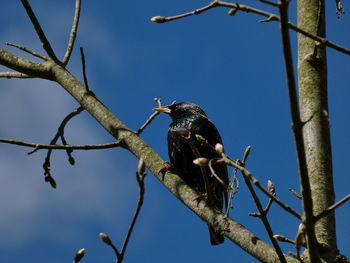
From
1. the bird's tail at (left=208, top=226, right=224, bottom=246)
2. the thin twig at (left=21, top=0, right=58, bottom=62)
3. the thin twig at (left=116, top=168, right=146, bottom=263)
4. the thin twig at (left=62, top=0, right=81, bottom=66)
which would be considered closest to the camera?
the thin twig at (left=116, top=168, right=146, bottom=263)

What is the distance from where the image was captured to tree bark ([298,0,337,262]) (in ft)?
9.14

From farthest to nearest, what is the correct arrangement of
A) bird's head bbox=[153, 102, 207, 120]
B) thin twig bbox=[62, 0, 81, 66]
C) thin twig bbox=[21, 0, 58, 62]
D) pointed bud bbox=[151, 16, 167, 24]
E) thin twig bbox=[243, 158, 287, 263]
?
bird's head bbox=[153, 102, 207, 120]
thin twig bbox=[62, 0, 81, 66]
thin twig bbox=[21, 0, 58, 62]
pointed bud bbox=[151, 16, 167, 24]
thin twig bbox=[243, 158, 287, 263]

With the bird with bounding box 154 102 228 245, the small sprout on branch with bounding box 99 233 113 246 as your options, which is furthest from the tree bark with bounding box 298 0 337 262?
the bird with bounding box 154 102 228 245

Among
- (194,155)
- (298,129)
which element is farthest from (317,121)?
(194,155)

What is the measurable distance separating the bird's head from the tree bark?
114 inches

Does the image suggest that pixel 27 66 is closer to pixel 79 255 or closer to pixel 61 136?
pixel 61 136

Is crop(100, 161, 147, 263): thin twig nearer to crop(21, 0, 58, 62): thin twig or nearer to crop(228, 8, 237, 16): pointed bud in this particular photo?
crop(228, 8, 237, 16): pointed bud

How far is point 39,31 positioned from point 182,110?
2.92 m

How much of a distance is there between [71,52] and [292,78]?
8.07ft

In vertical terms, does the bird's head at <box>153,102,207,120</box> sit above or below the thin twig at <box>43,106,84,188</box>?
above

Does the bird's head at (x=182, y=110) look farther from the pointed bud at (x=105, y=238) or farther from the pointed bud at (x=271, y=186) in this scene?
the pointed bud at (x=105, y=238)

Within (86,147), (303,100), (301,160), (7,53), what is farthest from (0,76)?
(301,160)

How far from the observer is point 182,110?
6.56 metres

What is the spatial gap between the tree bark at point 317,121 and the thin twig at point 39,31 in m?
1.61
